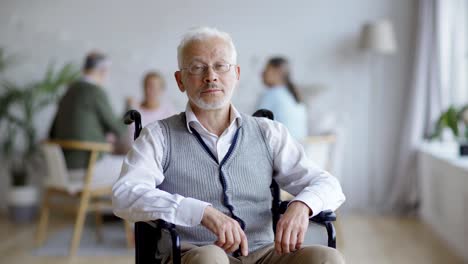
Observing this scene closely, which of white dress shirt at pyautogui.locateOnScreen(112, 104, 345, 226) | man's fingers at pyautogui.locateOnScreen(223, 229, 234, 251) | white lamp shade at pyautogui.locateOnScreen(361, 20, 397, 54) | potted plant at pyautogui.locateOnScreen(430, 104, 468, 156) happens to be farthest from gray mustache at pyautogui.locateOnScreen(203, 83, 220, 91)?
white lamp shade at pyautogui.locateOnScreen(361, 20, 397, 54)

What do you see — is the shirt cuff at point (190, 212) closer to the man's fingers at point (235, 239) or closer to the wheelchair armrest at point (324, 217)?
the man's fingers at point (235, 239)

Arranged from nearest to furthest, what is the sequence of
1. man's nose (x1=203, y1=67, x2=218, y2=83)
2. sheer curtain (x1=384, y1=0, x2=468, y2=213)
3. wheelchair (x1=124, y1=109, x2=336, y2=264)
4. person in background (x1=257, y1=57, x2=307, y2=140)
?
wheelchair (x1=124, y1=109, x2=336, y2=264), man's nose (x1=203, y1=67, x2=218, y2=83), person in background (x1=257, y1=57, x2=307, y2=140), sheer curtain (x1=384, y1=0, x2=468, y2=213)

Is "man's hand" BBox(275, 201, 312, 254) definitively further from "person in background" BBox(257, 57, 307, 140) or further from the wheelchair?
"person in background" BBox(257, 57, 307, 140)

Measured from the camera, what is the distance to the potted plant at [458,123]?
4121 mm

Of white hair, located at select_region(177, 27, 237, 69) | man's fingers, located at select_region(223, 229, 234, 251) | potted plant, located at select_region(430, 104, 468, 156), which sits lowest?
potted plant, located at select_region(430, 104, 468, 156)

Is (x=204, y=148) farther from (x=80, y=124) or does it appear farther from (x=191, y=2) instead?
(x=191, y=2)

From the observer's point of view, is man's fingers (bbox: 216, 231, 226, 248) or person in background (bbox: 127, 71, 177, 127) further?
person in background (bbox: 127, 71, 177, 127)

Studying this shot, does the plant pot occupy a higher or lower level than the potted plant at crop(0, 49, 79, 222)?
lower

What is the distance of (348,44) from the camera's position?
5.36m

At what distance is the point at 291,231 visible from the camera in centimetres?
184

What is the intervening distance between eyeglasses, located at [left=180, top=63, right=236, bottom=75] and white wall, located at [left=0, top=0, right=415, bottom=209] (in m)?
3.41

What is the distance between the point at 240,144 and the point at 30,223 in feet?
11.6

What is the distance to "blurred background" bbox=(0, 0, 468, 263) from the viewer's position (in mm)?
5051

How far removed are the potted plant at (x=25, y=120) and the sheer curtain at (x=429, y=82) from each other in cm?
271
